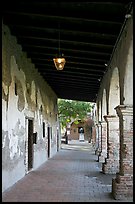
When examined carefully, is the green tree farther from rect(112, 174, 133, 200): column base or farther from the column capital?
rect(112, 174, 133, 200): column base

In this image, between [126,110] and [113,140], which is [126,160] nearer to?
[126,110]

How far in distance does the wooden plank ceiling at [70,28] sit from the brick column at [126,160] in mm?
2180

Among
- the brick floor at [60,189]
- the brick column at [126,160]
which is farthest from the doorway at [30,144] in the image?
the brick column at [126,160]

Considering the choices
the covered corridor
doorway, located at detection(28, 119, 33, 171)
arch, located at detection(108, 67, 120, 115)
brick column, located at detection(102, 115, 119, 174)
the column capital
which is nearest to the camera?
the covered corridor

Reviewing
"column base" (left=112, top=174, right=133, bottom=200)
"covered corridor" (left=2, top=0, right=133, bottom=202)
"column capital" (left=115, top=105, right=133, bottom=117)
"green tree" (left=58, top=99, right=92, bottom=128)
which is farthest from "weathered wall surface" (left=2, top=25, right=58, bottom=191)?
"green tree" (left=58, top=99, right=92, bottom=128)

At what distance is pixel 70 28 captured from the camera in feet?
28.3

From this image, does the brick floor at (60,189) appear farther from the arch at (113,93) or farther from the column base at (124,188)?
the arch at (113,93)

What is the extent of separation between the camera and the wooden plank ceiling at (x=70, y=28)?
7.29 metres

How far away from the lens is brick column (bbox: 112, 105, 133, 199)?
26.3ft

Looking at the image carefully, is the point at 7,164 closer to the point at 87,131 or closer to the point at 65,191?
the point at 65,191

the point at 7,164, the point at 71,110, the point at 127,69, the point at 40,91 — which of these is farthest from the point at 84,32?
the point at 71,110

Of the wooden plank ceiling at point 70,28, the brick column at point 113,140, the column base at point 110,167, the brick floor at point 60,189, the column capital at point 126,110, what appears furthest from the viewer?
the column base at point 110,167

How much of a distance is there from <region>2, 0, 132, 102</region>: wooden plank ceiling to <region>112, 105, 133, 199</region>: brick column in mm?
2180

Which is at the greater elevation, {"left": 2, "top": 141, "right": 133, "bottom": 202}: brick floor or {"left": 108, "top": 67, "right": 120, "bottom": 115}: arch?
{"left": 108, "top": 67, "right": 120, "bottom": 115}: arch
